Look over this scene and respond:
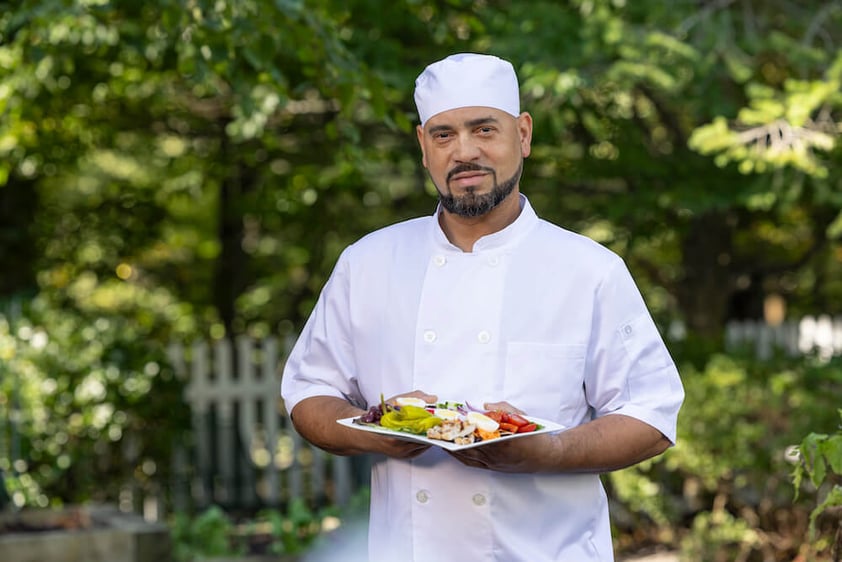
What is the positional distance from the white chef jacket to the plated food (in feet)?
0.54

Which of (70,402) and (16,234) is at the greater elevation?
(16,234)

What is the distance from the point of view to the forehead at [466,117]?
259 centimetres

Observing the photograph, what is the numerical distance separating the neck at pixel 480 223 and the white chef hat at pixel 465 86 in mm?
184

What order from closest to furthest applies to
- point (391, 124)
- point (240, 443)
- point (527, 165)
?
point (391, 124)
point (527, 165)
point (240, 443)

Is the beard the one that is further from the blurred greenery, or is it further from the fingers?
the blurred greenery

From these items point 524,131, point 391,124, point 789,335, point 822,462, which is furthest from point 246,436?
point 524,131

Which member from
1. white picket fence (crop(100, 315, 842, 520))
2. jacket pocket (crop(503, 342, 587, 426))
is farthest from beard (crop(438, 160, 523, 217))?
white picket fence (crop(100, 315, 842, 520))

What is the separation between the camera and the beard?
8.42ft

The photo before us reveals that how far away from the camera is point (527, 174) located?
841 cm

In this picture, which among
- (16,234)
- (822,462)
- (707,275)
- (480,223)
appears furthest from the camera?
(16,234)

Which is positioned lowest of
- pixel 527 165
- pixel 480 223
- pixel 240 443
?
pixel 240 443

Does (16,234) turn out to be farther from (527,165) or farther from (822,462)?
(822,462)

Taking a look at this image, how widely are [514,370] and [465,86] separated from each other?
0.55 meters

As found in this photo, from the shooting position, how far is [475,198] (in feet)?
8.46
